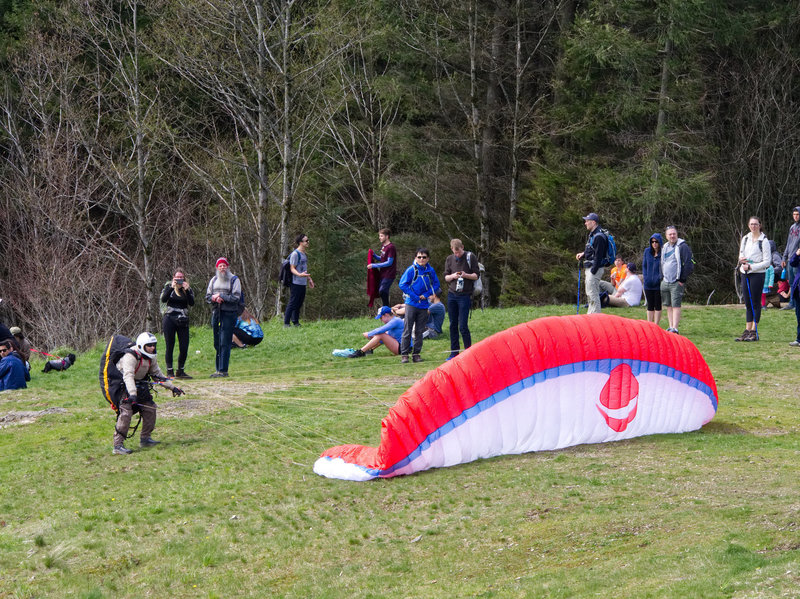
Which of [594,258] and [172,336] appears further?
[594,258]

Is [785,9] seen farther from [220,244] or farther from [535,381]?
[535,381]

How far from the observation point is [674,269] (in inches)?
656

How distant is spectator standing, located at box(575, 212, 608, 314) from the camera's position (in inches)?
655

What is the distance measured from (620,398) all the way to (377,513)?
3138mm

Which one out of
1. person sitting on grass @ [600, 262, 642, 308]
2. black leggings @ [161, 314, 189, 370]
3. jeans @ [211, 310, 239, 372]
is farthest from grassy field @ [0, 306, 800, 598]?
person sitting on grass @ [600, 262, 642, 308]

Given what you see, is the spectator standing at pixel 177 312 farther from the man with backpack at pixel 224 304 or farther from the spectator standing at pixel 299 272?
the spectator standing at pixel 299 272

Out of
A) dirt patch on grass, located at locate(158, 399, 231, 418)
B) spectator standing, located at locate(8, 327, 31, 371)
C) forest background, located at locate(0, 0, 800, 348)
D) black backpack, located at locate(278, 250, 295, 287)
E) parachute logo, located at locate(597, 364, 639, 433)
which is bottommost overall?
dirt patch on grass, located at locate(158, 399, 231, 418)

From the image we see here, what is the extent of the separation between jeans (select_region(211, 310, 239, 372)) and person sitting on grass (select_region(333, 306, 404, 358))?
8.06 feet

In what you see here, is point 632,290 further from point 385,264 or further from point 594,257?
point 385,264

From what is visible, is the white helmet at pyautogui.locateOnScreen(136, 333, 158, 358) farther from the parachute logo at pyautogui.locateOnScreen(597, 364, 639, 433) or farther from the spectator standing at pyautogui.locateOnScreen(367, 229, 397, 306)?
the spectator standing at pyautogui.locateOnScreen(367, 229, 397, 306)

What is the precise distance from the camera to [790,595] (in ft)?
18.2

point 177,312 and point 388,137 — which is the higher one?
point 388,137

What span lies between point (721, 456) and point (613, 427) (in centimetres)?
118

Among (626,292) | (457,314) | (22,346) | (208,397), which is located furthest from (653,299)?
(22,346)
